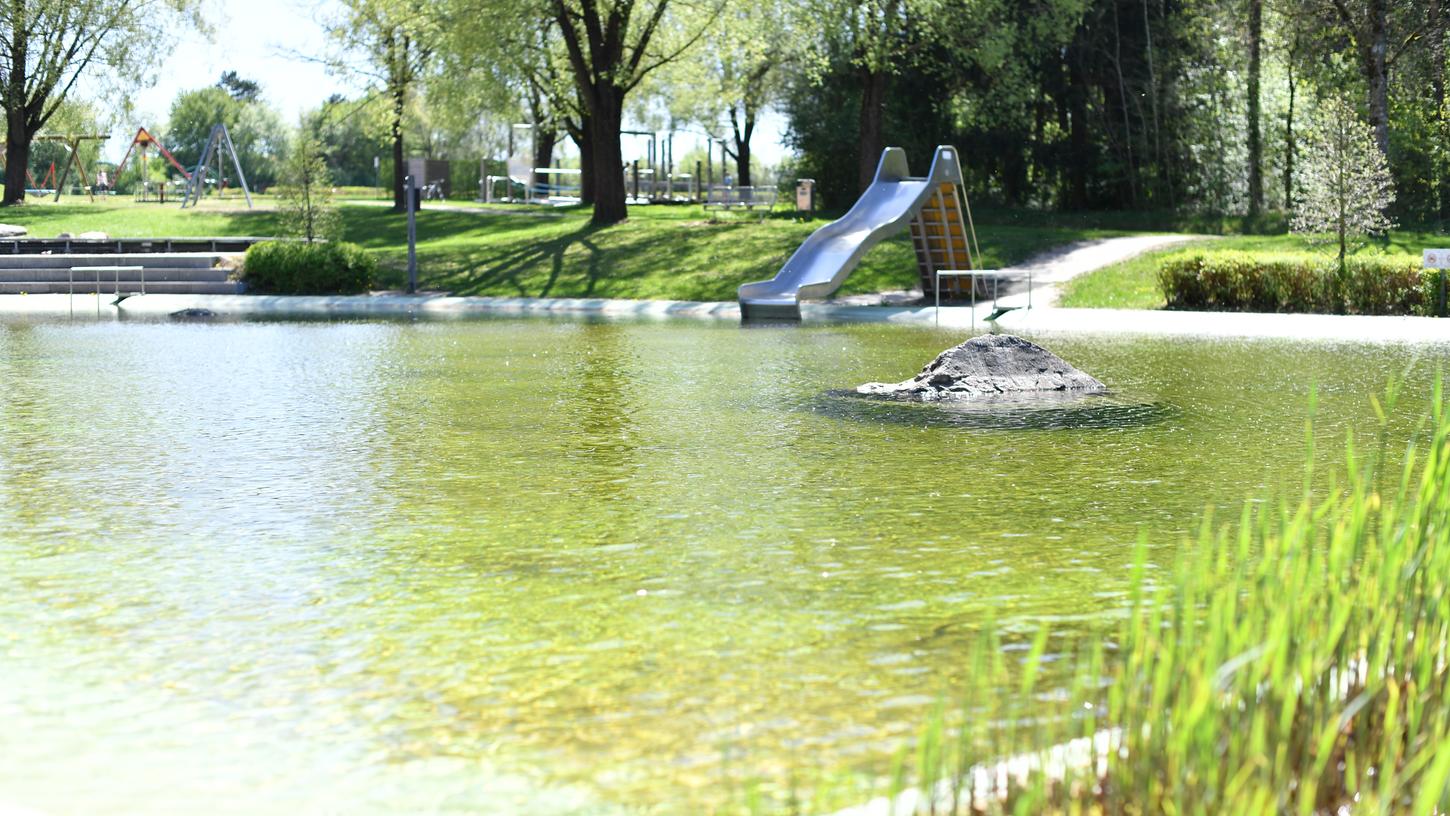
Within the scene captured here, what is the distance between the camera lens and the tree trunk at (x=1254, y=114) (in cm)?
3659

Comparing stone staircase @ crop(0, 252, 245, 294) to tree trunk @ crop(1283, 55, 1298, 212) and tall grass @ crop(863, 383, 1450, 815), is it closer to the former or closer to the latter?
tree trunk @ crop(1283, 55, 1298, 212)

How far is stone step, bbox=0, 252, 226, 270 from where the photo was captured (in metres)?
32.5

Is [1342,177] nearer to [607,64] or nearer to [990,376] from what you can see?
[990,376]

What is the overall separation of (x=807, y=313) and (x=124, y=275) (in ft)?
49.8

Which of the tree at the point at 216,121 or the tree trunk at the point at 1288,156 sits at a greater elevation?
the tree at the point at 216,121

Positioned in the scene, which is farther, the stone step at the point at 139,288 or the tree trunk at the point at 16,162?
the tree trunk at the point at 16,162

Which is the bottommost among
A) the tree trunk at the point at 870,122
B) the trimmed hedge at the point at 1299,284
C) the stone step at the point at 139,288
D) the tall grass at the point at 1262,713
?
the tall grass at the point at 1262,713

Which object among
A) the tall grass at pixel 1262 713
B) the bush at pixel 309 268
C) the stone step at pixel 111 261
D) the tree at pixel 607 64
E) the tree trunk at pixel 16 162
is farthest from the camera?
the tree trunk at pixel 16 162

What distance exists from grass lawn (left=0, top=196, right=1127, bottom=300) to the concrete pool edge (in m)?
1.46

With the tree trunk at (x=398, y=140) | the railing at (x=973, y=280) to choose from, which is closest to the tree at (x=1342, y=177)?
the railing at (x=973, y=280)

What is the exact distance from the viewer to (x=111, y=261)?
108ft

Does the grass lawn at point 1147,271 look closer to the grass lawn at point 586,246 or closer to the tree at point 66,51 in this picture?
the grass lawn at point 586,246

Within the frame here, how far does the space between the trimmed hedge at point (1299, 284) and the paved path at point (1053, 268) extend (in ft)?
7.87

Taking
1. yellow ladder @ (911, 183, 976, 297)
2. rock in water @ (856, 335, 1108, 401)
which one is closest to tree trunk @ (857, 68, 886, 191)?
yellow ladder @ (911, 183, 976, 297)
